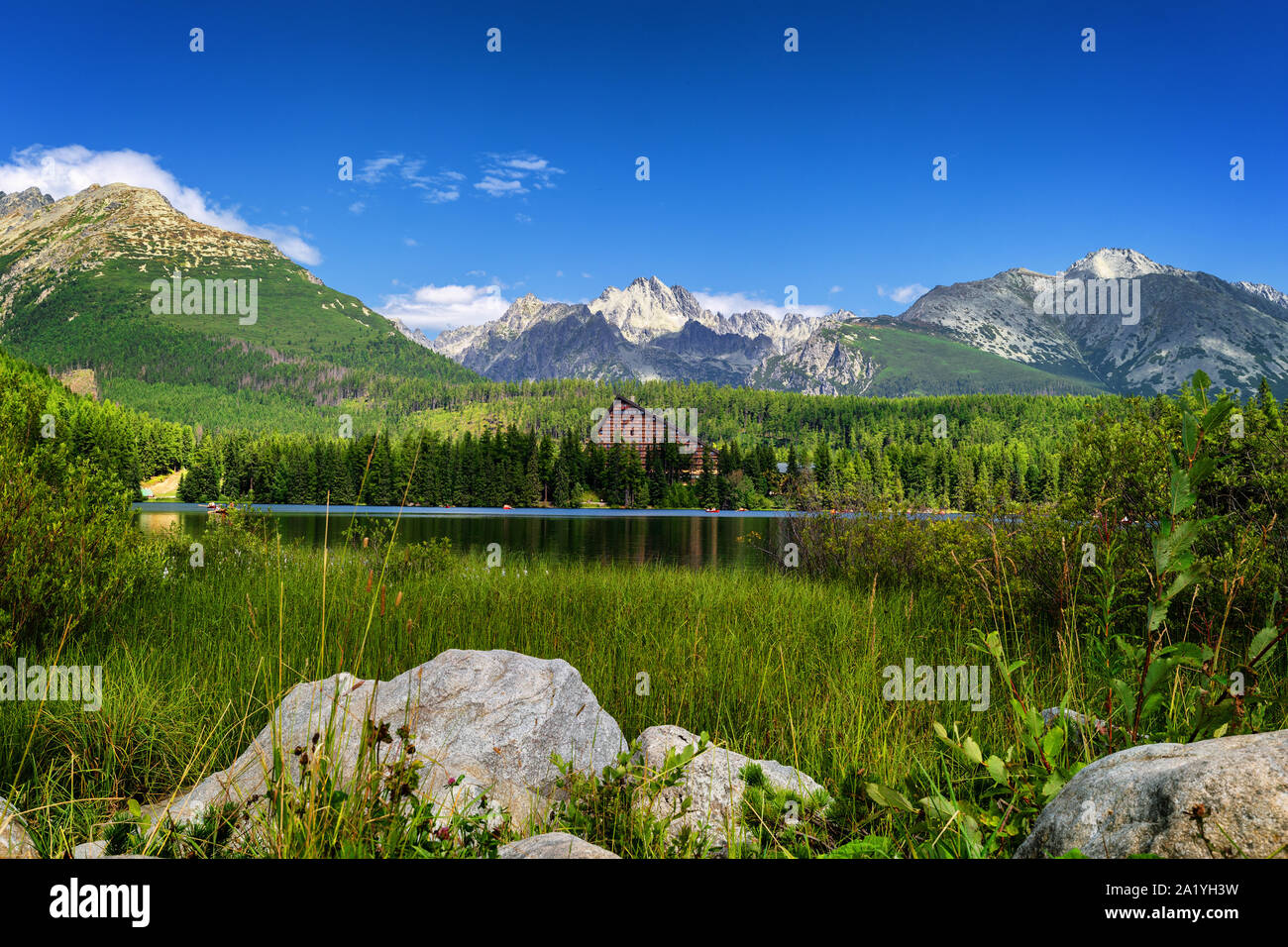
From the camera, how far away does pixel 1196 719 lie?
2205 mm

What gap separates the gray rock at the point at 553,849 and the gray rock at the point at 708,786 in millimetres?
741

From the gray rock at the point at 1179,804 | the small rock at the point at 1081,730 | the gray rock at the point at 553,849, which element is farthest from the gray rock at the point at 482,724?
the small rock at the point at 1081,730

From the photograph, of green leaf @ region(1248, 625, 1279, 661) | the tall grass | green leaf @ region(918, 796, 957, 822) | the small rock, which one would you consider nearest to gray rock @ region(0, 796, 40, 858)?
the tall grass

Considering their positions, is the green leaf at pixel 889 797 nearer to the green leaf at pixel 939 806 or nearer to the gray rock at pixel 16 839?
the green leaf at pixel 939 806

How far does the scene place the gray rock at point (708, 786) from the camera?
9.84ft

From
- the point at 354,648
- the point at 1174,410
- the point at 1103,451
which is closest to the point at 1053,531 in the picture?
the point at 1103,451

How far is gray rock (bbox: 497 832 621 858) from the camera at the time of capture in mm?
2086

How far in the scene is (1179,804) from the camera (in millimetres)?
1805

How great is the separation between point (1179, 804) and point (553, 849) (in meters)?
1.98

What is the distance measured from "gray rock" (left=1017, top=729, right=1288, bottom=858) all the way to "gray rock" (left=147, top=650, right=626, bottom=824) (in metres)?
2.29

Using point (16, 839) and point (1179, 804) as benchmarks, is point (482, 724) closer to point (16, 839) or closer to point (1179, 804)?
point (16, 839)
